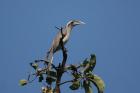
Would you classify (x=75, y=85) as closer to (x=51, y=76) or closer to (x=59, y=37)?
(x=51, y=76)

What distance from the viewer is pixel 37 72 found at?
26.3 ft

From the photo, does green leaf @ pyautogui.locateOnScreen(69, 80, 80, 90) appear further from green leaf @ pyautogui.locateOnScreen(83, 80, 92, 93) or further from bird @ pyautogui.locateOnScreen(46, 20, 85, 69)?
bird @ pyautogui.locateOnScreen(46, 20, 85, 69)

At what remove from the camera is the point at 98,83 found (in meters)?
8.00

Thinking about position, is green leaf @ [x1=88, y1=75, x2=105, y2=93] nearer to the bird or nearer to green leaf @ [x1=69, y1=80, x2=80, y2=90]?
green leaf @ [x1=69, y1=80, x2=80, y2=90]

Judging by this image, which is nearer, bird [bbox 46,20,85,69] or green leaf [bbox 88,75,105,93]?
green leaf [bbox 88,75,105,93]

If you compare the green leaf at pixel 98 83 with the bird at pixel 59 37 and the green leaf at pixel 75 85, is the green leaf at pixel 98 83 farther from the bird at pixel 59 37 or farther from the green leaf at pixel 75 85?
the bird at pixel 59 37

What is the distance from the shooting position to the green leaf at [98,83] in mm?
7950

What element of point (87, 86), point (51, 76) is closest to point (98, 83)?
point (87, 86)

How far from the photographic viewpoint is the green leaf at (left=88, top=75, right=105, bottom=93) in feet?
26.1

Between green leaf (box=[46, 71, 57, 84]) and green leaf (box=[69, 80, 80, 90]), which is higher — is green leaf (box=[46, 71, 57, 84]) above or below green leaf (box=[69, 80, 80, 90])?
above

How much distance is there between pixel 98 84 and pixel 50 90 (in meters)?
1.32

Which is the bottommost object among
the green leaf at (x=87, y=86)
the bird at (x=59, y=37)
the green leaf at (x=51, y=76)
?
the green leaf at (x=87, y=86)

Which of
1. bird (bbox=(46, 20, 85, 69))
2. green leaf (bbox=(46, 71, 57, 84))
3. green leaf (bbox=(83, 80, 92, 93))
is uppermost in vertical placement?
bird (bbox=(46, 20, 85, 69))

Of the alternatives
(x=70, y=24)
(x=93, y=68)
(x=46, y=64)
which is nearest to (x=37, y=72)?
(x=46, y=64)
